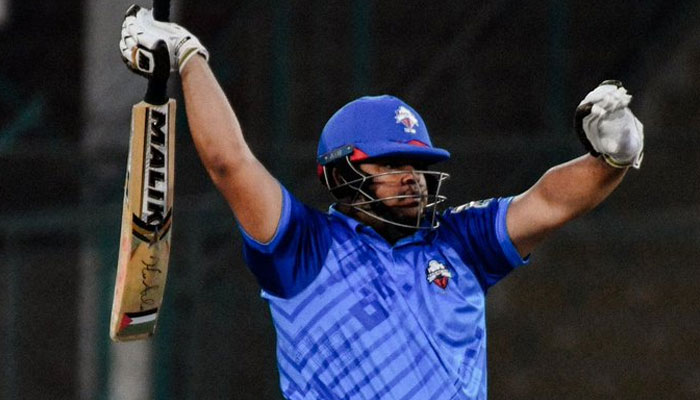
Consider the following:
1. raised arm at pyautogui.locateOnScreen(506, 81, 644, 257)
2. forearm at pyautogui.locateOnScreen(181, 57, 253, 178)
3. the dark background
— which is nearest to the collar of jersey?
raised arm at pyautogui.locateOnScreen(506, 81, 644, 257)

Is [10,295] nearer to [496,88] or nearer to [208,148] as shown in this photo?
[496,88]

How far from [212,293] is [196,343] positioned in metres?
0.22

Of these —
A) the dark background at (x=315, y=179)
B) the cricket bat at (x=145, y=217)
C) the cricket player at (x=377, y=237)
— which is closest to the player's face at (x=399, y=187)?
the cricket player at (x=377, y=237)

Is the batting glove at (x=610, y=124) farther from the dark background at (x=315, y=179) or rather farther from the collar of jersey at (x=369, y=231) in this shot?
the dark background at (x=315, y=179)

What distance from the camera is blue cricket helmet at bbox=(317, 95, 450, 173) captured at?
13.5ft

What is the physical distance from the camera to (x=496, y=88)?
24.0 feet

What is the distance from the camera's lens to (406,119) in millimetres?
4195

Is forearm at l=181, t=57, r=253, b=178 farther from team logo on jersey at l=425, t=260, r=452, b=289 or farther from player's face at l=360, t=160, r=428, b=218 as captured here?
team logo on jersey at l=425, t=260, r=452, b=289

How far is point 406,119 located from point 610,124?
0.55m

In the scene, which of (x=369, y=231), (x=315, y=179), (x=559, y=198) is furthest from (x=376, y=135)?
(x=315, y=179)

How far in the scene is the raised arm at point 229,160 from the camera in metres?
3.82

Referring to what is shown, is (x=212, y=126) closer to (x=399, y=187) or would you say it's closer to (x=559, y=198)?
(x=399, y=187)

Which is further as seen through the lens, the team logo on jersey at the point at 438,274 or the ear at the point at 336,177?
the ear at the point at 336,177

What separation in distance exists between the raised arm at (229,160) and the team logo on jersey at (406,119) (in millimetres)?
447
